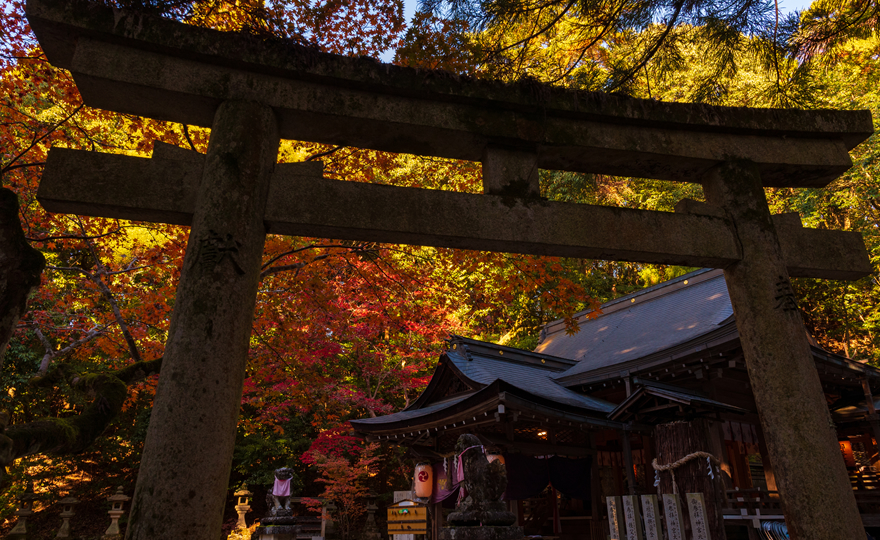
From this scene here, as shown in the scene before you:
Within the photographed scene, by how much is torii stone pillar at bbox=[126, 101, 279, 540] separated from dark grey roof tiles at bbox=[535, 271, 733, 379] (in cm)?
951

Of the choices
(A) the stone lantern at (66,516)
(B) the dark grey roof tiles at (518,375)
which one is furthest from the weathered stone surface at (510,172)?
(A) the stone lantern at (66,516)

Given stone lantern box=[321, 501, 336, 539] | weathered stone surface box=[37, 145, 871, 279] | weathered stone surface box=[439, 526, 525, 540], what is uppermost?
weathered stone surface box=[37, 145, 871, 279]

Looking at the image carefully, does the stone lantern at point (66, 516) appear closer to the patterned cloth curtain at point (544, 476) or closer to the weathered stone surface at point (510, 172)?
the patterned cloth curtain at point (544, 476)

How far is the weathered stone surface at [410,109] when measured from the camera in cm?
348

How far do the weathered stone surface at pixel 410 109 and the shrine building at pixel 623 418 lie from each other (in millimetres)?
4656

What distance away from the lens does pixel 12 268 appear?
3.19m

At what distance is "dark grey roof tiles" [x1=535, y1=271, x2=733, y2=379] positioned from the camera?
12.0 metres

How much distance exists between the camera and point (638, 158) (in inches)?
172

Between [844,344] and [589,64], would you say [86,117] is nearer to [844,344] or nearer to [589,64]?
[589,64]

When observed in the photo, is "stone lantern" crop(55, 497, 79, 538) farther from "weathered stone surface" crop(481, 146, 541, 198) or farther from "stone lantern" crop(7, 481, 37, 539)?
"weathered stone surface" crop(481, 146, 541, 198)

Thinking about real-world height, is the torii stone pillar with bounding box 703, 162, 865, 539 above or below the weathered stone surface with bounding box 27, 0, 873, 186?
below

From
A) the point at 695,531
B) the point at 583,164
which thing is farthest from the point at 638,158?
the point at 695,531

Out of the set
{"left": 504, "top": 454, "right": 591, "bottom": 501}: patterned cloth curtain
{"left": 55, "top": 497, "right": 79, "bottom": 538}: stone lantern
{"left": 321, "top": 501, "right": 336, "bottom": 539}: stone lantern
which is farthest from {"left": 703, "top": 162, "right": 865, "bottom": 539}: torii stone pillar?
Result: {"left": 55, "top": 497, "right": 79, "bottom": 538}: stone lantern

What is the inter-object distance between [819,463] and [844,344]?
20.0m
